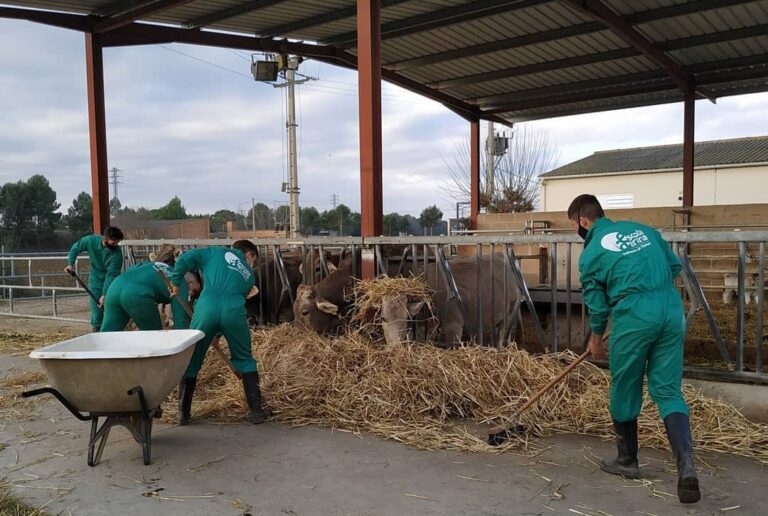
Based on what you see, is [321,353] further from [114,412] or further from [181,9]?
[181,9]

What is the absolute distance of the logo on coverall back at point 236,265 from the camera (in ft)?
17.4

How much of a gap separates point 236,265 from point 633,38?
8236mm

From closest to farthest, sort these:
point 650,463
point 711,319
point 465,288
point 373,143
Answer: point 650,463 → point 711,319 → point 373,143 → point 465,288

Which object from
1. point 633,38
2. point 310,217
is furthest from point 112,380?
point 310,217

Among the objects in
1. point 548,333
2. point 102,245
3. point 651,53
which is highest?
point 651,53

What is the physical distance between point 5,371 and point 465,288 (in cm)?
582

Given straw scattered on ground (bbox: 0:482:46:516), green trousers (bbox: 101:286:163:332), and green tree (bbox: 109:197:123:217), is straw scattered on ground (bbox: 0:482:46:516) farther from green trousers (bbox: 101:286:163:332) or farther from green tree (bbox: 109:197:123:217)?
green tree (bbox: 109:197:123:217)

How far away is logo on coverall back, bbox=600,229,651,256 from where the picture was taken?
12.7 ft

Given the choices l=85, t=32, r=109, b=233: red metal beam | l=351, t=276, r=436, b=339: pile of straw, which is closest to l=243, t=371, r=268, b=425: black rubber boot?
l=351, t=276, r=436, b=339: pile of straw

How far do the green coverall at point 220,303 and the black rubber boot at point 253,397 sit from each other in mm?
67

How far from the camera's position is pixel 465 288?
758 cm

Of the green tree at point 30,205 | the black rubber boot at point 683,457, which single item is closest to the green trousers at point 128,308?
the black rubber boot at point 683,457

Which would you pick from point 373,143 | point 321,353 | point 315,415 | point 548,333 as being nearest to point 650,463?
point 315,415

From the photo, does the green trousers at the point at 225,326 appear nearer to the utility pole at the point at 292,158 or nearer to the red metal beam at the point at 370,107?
the red metal beam at the point at 370,107
